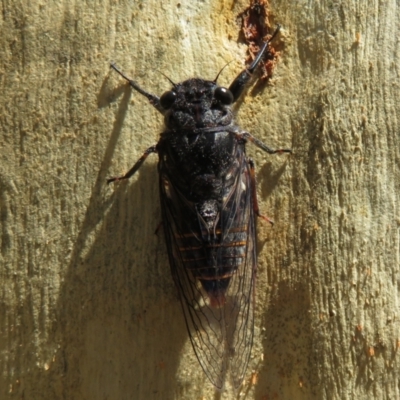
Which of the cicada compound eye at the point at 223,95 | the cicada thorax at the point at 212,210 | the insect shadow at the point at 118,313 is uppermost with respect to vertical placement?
the cicada compound eye at the point at 223,95

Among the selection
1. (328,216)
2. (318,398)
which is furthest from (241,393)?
(328,216)

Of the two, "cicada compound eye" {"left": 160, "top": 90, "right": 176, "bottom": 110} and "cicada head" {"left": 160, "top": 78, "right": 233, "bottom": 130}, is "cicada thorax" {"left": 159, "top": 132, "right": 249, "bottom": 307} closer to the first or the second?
"cicada head" {"left": 160, "top": 78, "right": 233, "bottom": 130}

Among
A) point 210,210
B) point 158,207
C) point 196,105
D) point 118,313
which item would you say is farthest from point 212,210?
point 118,313

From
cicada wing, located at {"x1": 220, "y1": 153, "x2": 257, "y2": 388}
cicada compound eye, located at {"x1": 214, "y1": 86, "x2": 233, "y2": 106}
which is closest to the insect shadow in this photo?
cicada wing, located at {"x1": 220, "y1": 153, "x2": 257, "y2": 388}

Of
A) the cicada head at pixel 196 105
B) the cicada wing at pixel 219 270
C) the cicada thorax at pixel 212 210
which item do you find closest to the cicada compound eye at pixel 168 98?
the cicada head at pixel 196 105

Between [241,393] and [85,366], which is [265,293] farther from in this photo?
[85,366]

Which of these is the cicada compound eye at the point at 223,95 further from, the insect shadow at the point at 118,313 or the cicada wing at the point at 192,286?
the insect shadow at the point at 118,313
